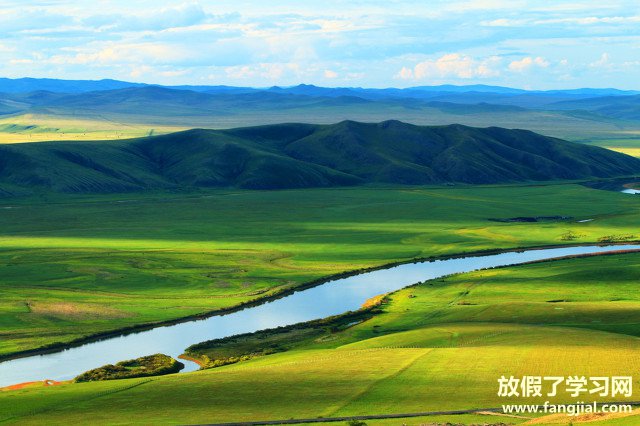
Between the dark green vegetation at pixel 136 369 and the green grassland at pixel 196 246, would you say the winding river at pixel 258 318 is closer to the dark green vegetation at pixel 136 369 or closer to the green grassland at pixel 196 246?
the dark green vegetation at pixel 136 369

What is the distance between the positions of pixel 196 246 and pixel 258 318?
157 ft

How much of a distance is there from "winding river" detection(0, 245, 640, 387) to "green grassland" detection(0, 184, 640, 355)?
3.28 m

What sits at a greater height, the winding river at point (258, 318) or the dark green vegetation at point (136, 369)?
the dark green vegetation at point (136, 369)

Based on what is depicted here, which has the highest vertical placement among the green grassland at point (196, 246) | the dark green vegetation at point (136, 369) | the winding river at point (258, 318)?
the green grassland at point (196, 246)

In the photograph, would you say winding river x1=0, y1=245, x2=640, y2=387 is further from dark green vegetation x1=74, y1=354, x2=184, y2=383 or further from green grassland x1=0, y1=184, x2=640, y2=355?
green grassland x1=0, y1=184, x2=640, y2=355

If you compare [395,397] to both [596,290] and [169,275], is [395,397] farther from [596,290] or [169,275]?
[169,275]

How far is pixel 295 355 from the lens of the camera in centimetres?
7600

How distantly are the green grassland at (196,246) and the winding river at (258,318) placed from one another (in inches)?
129

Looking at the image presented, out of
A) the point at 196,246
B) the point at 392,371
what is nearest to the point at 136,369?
the point at 392,371

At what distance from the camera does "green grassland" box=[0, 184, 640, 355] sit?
99125 millimetres

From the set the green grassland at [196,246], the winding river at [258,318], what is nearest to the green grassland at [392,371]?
the winding river at [258,318]

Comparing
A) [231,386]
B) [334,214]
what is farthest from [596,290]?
[334,214]

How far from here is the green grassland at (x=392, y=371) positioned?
56219mm

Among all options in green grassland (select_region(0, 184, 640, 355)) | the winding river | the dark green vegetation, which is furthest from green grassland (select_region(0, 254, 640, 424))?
green grassland (select_region(0, 184, 640, 355))
